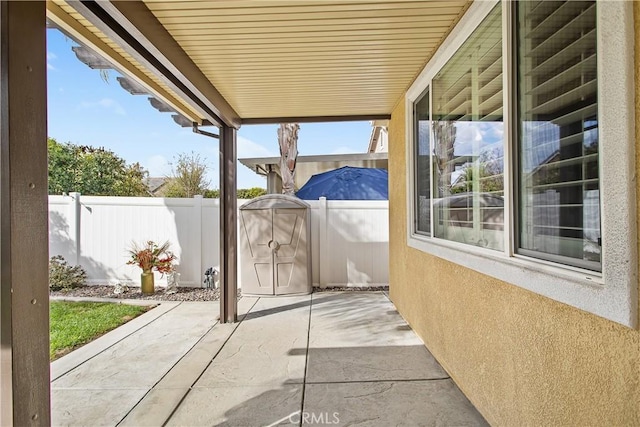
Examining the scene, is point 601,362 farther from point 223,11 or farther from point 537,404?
point 223,11

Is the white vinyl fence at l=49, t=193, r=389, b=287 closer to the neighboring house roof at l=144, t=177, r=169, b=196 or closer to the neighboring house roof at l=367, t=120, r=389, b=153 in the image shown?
the neighboring house roof at l=144, t=177, r=169, b=196

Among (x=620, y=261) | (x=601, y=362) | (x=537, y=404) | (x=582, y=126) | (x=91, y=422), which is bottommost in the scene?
(x=91, y=422)

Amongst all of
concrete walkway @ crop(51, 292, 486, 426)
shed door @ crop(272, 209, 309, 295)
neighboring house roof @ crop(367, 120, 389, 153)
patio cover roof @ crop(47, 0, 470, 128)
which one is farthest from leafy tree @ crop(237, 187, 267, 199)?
patio cover roof @ crop(47, 0, 470, 128)

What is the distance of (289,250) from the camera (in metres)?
5.76

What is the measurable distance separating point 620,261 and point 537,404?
918 mm

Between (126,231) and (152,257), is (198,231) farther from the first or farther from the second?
(126,231)

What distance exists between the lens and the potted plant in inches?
229

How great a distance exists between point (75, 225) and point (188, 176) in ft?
20.1

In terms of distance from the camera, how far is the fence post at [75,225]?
6145mm

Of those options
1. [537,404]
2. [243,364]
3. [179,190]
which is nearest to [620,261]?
[537,404]

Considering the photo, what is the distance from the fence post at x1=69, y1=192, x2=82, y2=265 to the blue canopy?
4.67 metres

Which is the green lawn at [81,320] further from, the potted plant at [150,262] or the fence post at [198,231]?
the fence post at [198,231]

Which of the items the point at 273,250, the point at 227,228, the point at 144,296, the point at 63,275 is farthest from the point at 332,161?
the point at 63,275

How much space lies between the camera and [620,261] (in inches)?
45.8
